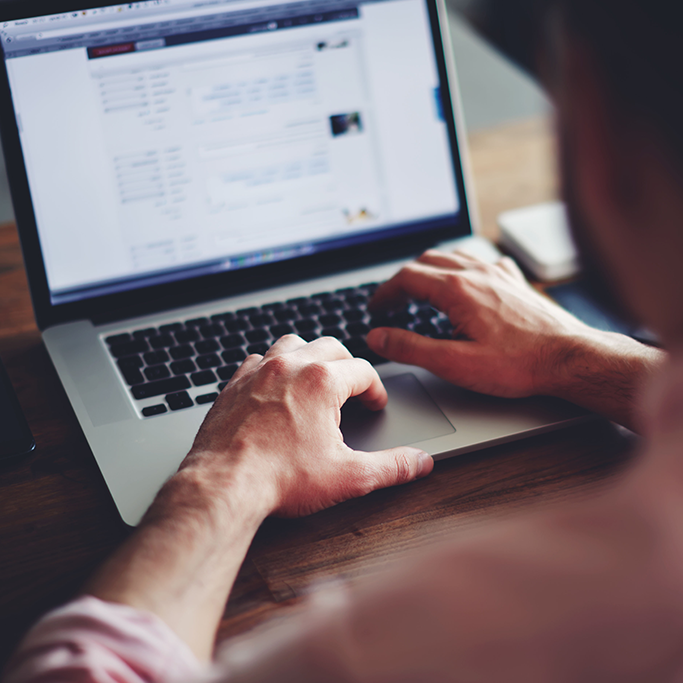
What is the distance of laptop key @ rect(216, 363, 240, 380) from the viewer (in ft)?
2.60

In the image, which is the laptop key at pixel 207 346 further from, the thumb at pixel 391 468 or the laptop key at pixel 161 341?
the thumb at pixel 391 468

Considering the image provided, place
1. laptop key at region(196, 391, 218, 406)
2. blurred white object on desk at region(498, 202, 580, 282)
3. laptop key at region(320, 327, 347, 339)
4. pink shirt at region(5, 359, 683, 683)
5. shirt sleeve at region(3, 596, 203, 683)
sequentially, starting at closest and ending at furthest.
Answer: pink shirt at region(5, 359, 683, 683) → shirt sleeve at region(3, 596, 203, 683) → laptop key at region(196, 391, 218, 406) → laptop key at region(320, 327, 347, 339) → blurred white object on desk at region(498, 202, 580, 282)

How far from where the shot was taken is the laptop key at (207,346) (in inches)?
32.6

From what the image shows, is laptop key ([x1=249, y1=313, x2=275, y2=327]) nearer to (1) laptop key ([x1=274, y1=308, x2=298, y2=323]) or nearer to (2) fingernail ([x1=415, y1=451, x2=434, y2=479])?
(1) laptop key ([x1=274, y1=308, x2=298, y2=323])

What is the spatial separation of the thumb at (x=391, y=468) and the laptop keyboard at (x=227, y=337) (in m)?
0.18

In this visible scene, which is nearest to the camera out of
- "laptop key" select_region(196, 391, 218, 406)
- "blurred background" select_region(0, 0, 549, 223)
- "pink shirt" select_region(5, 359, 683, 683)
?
"pink shirt" select_region(5, 359, 683, 683)

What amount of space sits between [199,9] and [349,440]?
587 mm

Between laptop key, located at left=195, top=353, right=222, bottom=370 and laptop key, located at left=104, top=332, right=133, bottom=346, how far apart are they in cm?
11

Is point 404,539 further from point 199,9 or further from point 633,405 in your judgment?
point 199,9

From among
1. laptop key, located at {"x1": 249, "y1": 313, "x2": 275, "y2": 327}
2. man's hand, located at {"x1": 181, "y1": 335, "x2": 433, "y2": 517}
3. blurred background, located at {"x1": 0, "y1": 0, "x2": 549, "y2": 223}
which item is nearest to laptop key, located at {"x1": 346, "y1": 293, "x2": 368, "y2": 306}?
laptop key, located at {"x1": 249, "y1": 313, "x2": 275, "y2": 327}

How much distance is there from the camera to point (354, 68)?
924mm

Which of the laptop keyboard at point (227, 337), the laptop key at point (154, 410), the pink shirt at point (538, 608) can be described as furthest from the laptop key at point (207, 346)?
the pink shirt at point (538, 608)

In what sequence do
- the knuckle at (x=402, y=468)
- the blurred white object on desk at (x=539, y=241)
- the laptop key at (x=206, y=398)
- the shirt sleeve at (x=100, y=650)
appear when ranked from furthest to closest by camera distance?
the blurred white object on desk at (x=539, y=241), the laptop key at (x=206, y=398), the knuckle at (x=402, y=468), the shirt sleeve at (x=100, y=650)

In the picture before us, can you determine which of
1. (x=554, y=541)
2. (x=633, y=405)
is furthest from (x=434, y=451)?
(x=554, y=541)
